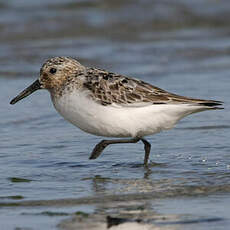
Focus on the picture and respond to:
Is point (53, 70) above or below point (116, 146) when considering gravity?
above

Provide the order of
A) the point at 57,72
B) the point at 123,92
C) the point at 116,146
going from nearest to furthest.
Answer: the point at 123,92 < the point at 57,72 < the point at 116,146

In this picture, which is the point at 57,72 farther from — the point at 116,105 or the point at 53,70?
the point at 116,105

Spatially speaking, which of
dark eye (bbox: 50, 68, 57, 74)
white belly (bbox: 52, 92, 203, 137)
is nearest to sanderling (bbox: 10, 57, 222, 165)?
white belly (bbox: 52, 92, 203, 137)

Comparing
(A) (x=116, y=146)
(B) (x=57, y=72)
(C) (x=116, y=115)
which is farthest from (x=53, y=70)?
(A) (x=116, y=146)

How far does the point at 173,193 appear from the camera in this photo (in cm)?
636

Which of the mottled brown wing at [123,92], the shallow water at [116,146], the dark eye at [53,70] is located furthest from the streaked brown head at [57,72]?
the shallow water at [116,146]

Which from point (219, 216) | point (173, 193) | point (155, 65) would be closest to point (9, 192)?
point (173, 193)

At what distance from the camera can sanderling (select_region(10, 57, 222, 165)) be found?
23.2 ft

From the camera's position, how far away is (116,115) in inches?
281

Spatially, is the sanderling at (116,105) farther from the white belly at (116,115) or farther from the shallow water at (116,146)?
the shallow water at (116,146)

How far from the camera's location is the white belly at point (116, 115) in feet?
23.2

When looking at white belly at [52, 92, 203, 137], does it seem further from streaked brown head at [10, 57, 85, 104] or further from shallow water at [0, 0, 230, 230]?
shallow water at [0, 0, 230, 230]

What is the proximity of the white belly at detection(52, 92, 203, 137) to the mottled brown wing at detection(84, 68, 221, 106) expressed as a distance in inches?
2.4

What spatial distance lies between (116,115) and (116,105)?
127 millimetres
